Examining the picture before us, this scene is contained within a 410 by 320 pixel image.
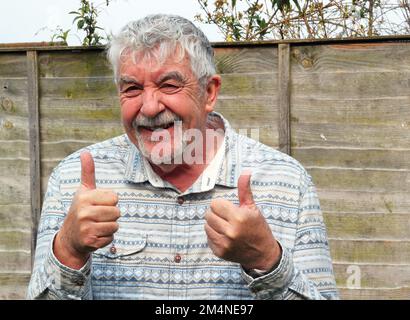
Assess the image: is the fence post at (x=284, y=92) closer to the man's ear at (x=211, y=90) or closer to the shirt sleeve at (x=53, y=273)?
the man's ear at (x=211, y=90)

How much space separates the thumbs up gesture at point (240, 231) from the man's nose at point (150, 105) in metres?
0.52

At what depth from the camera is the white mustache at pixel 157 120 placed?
267 cm

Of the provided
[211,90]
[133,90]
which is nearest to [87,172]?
[133,90]

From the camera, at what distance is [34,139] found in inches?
185

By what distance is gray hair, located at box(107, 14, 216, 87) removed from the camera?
2695 millimetres

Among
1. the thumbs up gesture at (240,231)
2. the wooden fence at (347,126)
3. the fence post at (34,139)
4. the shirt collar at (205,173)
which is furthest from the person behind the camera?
the fence post at (34,139)

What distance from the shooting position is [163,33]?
272 cm

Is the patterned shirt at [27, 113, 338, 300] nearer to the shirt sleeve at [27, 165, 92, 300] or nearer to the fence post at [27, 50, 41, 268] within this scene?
the shirt sleeve at [27, 165, 92, 300]

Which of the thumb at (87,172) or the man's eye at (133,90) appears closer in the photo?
the thumb at (87,172)

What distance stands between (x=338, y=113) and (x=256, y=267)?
2213mm

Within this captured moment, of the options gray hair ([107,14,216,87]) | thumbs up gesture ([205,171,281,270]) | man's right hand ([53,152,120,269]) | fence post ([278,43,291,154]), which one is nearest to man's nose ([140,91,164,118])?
gray hair ([107,14,216,87])

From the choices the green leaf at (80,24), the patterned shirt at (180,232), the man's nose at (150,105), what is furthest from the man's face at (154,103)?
the green leaf at (80,24)

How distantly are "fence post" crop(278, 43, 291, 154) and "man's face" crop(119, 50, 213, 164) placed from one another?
5.69ft

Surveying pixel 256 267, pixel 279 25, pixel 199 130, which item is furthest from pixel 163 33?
pixel 279 25
